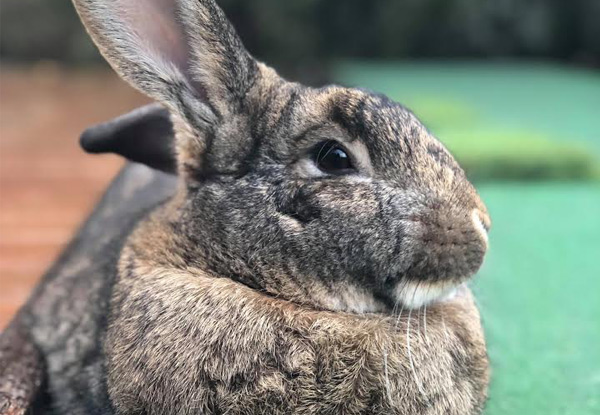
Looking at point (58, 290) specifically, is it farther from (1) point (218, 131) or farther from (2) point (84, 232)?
(1) point (218, 131)

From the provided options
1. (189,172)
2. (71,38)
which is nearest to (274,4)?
(71,38)

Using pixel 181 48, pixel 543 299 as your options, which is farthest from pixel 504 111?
pixel 181 48

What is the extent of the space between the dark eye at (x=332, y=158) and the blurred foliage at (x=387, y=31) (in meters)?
8.71

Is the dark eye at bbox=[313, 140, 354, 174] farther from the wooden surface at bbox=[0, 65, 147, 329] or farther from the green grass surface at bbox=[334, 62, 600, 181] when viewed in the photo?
the wooden surface at bbox=[0, 65, 147, 329]

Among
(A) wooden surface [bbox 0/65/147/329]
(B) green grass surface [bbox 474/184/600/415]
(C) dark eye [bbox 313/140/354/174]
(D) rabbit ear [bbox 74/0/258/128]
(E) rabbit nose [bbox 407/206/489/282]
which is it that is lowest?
(A) wooden surface [bbox 0/65/147/329]

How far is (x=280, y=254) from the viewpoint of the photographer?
1526 mm

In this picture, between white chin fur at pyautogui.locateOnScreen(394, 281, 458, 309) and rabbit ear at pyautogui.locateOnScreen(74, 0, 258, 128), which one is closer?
white chin fur at pyautogui.locateOnScreen(394, 281, 458, 309)

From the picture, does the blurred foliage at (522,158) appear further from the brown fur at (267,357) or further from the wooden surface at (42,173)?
the brown fur at (267,357)

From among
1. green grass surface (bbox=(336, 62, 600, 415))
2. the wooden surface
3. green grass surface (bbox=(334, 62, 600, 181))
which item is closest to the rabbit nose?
green grass surface (bbox=(336, 62, 600, 415))

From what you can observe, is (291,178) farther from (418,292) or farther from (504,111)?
(504,111)

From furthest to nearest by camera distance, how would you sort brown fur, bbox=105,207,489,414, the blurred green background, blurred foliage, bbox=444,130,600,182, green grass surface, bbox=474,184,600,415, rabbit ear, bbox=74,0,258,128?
blurred foliage, bbox=444,130,600,182 < the blurred green background < green grass surface, bbox=474,184,600,415 < rabbit ear, bbox=74,0,258,128 < brown fur, bbox=105,207,489,414

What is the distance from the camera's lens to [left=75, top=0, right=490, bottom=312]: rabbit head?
1498 mm

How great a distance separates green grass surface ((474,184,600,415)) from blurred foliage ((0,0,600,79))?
21.4ft

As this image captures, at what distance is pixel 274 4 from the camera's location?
9992mm
